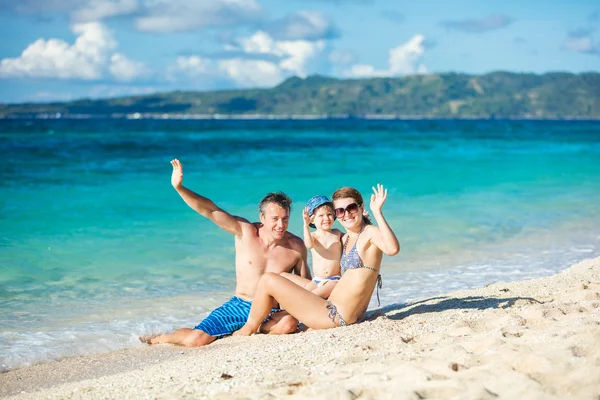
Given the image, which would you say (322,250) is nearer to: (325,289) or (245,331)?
(325,289)

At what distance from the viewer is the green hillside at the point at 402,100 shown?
492ft

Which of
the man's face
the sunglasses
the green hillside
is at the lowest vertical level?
the man's face

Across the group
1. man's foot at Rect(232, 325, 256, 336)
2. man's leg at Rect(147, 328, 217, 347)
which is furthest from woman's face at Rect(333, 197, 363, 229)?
man's leg at Rect(147, 328, 217, 347)

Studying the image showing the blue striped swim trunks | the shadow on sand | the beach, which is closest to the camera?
the beach

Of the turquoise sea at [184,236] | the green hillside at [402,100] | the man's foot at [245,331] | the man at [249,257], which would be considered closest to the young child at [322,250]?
the man at [249,257]

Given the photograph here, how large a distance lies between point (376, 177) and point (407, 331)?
735 inches

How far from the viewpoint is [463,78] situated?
169500 mm

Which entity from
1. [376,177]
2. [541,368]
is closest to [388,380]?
[541,368]

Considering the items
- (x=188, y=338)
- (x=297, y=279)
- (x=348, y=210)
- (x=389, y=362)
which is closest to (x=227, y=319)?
(x=188, y=338)

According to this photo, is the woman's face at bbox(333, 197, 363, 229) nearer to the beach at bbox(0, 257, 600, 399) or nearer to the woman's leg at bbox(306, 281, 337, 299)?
the woman's leg at bbox(306, 281, 337, 299)

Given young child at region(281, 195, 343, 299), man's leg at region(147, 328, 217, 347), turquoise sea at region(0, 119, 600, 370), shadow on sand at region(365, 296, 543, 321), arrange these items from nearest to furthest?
man's leg at region(147, 328, 217, 347) → young child at region(281, 195, 343, 299) → shadow on sand at region(365, 296, 543, 321) → turquoise sea at region(0, 119, 600, 370)

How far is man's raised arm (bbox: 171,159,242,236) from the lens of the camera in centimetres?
585

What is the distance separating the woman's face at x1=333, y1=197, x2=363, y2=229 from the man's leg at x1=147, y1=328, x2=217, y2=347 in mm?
1519

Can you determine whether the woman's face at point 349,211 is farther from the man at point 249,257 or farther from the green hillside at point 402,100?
the green hillside at point 402,100
